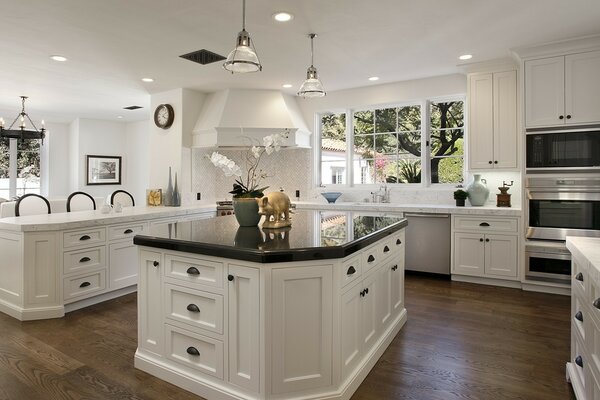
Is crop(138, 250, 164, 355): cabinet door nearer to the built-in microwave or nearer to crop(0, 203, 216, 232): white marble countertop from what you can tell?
crop(0, 203, 216, 232): white marble countertop

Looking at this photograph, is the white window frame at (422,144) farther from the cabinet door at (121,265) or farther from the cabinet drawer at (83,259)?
the cabinet drawer at (83,259)

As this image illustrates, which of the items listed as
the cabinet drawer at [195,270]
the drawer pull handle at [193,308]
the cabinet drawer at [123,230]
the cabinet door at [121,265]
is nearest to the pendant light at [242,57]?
the cabinet drawer at [195,270]

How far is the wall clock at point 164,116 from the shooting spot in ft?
18.9

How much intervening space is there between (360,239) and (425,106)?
3831mm

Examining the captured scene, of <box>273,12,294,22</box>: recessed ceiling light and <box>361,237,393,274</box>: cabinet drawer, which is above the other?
<box>273,12,294,22</box>: recessed ceiling light

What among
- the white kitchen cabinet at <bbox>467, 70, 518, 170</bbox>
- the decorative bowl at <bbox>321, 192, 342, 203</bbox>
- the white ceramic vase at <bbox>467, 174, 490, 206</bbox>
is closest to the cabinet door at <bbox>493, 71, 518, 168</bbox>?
the white kitchen cabinet at <bbox>467, 70, 518, 170</bbox>

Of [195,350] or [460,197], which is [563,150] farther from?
[195,350]

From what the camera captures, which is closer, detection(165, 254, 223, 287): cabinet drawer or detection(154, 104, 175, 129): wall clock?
detection(165, 254, 223, 287): cabinet drawer

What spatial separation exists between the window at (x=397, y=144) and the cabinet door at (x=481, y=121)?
1.83ft

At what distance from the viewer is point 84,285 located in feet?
12.2

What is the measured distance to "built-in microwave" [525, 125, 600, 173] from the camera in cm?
383

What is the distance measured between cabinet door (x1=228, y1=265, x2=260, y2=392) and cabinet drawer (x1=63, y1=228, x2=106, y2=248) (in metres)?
2.38

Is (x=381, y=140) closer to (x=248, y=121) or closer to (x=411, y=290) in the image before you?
(x=248, y=121)

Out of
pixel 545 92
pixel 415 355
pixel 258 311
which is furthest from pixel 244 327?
pixel 545 92
